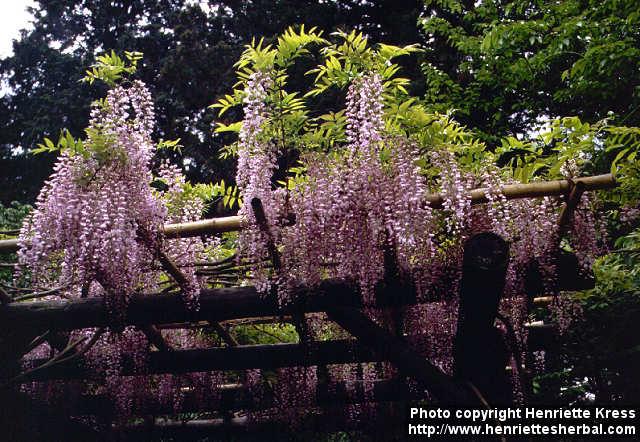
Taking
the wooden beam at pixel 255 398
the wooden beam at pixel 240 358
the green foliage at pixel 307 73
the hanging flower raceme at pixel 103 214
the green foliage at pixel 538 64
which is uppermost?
the green foliage at pixel 538 64

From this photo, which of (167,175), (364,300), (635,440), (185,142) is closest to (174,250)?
(167,175)

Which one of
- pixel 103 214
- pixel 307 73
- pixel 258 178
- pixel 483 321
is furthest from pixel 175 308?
pixel 483 321

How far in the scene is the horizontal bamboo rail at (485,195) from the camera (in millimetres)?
3061

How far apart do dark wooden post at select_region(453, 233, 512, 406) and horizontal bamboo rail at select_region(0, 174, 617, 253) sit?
65 cm

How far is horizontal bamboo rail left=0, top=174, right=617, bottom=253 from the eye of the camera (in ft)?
10.0

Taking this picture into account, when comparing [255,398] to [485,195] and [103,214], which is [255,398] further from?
[485,195]

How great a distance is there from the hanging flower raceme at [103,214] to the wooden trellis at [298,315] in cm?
17

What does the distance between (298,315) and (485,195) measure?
139 cm

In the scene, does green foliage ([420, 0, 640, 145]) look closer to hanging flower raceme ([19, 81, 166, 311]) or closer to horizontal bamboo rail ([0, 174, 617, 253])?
horizontal bamboo rail ([0, 174, 617, 253])

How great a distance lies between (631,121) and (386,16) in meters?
7.21

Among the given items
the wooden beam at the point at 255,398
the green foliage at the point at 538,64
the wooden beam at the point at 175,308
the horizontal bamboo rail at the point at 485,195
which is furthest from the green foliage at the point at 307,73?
the green foliage at the point at 538,64

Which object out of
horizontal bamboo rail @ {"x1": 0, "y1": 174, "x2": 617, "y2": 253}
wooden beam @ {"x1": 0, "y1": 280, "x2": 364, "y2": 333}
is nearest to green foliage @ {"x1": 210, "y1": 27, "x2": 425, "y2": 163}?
horizontal bamboo rail @ {"x1": 0, "y1": 174, "x2": 617, "y2": 253}

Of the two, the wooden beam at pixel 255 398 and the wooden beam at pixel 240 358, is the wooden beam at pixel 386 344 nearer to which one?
the wooden beam at pixel 240 358

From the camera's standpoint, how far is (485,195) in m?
3.11
